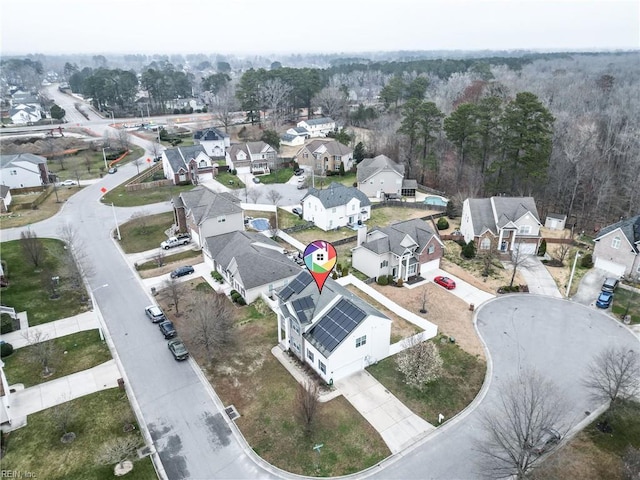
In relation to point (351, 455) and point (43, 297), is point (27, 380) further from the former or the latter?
point (351, 455)

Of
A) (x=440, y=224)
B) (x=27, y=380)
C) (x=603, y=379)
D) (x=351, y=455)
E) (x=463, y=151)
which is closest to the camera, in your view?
(x=351, y=455)

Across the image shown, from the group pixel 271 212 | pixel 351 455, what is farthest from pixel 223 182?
pixel 351 455

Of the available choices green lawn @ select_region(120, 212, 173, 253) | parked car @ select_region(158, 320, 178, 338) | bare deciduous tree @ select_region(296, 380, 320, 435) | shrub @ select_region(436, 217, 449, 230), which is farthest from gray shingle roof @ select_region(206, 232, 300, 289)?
shrub @ select_region(436, 217, 449, 230)

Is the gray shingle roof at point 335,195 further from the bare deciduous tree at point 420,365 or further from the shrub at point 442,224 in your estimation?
the bare deciduous tree at point 420,365

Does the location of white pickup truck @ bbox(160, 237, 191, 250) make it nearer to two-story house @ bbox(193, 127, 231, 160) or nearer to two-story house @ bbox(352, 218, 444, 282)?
two-story house @ bbox(352, 218, 444, 282)

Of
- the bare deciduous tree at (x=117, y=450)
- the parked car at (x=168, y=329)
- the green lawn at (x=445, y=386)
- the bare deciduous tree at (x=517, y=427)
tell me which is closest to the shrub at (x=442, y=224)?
the green lawn at (x=445, y=386)

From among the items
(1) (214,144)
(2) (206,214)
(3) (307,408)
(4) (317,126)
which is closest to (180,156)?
(1) (214,144)
